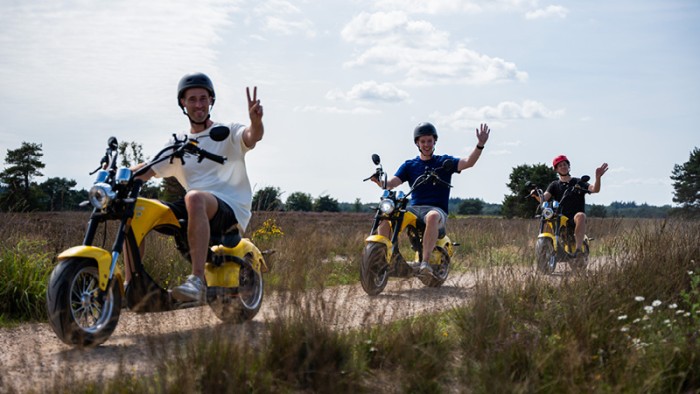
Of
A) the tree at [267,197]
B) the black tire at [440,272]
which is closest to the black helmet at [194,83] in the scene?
the black tire at [440,272]

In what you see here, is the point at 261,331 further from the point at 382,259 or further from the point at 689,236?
the point at 689,236

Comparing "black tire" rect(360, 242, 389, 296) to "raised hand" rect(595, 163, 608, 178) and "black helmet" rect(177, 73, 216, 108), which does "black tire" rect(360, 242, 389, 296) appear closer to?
"black helmet" rect(177, 73, 216, 108)

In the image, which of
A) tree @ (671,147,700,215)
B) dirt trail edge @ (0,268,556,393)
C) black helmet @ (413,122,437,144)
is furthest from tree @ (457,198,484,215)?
dirt trail edge @ (0,268,556,393)

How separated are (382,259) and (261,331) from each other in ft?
12.2

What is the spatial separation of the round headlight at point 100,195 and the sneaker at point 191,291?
0.80m

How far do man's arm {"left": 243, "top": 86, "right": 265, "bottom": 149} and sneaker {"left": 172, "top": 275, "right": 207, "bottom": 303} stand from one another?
121cm

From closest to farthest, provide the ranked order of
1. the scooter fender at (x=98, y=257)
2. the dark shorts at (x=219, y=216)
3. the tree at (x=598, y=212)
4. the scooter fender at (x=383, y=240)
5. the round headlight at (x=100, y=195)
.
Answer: the scooter fender at (x=98, y=257), the round headlight at (x=100, y=195), the dark shorts at (x=219, y=216), the scooter fender at (x=383, y=240), the tree at (x=598, y=212)

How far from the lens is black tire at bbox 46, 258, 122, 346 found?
192 inches

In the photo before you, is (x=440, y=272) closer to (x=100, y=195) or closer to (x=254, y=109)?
(x=254, y=109)

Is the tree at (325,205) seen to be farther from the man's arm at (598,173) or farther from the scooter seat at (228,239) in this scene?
the scooter seat at (228,239)

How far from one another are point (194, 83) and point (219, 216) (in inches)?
44.2

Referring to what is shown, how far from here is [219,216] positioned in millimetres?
6059

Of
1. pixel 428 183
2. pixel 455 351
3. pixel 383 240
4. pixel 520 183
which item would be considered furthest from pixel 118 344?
pixel 520 183

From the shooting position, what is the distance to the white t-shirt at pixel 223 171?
6.27m
